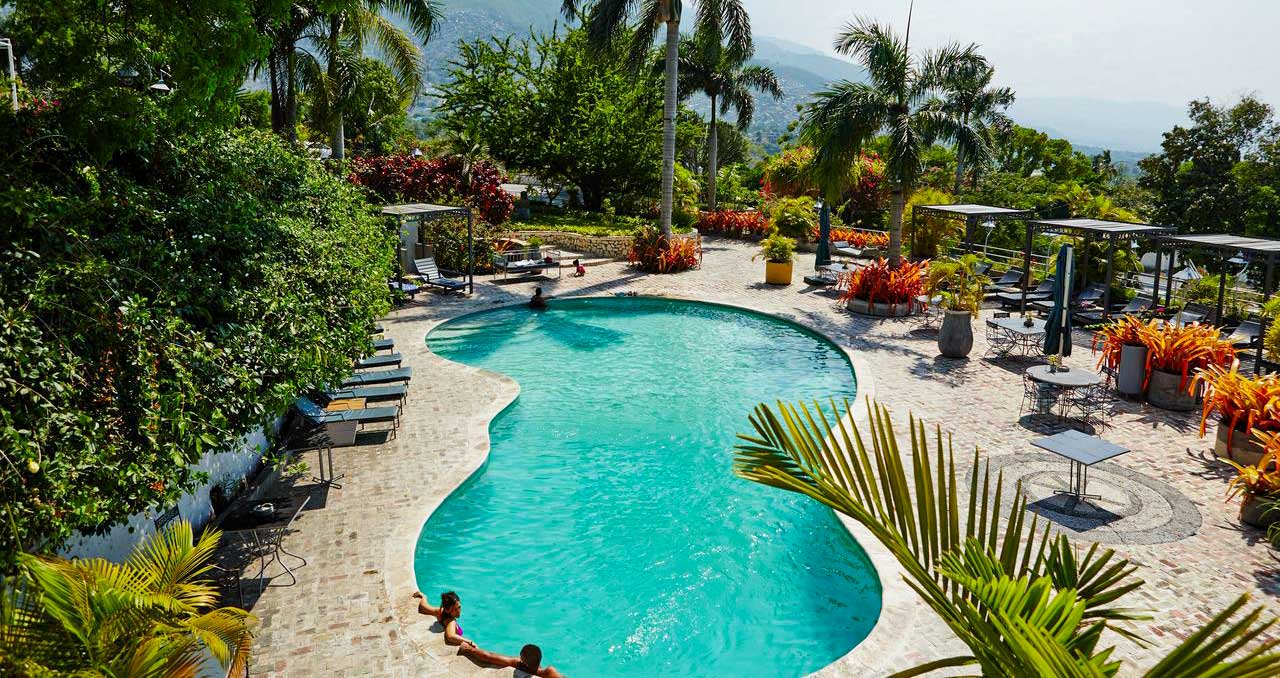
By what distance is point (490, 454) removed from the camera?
38.0 ft

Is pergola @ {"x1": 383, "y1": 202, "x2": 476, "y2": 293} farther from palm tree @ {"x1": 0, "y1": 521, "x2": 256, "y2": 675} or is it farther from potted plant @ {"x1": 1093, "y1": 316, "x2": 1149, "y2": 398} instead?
potted plant @ {"x1": 1093, "y1": 316, "x2": 1149, "y2": 398}

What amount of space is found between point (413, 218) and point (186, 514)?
12259 millimetres

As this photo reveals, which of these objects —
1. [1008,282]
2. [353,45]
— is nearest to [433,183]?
[353,45]

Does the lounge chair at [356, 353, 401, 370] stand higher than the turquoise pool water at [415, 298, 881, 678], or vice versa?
the lounge chair at [356, 353, 401, 370]

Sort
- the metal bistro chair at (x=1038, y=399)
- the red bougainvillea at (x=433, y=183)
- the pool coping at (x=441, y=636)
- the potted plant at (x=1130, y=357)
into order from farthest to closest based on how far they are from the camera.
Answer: the red bougainvillea at (x=433, y=183) < the potted plant at (x=1130, y=357) < the metal bistro chair at (x=1038, y=399) < the pool coping at (x=441, y=636)

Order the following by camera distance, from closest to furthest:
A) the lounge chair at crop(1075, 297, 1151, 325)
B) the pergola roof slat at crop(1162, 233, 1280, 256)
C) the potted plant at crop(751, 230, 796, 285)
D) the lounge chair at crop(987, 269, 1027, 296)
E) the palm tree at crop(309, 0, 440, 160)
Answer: the pergola roof slat at crop(1162, 233, 1280, 256) < the lounge chair at crop(1075, 297, 1151, 325) < the palm tree at crop(309, 0, 440, 160) < the lounge chair at crop(987, 269, 1027, 296) < the potted plant at crop(751, 230, 796, 285)

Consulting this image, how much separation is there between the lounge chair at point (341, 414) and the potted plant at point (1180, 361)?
39.2ft

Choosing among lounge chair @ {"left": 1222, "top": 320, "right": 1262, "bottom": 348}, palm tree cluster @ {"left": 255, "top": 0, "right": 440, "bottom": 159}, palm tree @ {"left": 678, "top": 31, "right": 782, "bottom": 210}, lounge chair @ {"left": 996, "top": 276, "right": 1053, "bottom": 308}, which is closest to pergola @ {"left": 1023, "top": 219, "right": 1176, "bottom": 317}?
lounge chair @ {"left": 996, "top": 276, "right": 1053, "bottom": 308}

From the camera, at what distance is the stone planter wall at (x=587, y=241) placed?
28.4 meters

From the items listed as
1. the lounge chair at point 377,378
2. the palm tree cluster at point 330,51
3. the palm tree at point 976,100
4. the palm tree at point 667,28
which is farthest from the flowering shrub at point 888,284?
the palm tree at point 976,100

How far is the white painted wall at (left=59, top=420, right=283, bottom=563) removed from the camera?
21.0ft

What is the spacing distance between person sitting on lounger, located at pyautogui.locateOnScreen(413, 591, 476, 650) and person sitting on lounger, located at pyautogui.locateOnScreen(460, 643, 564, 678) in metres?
0.08

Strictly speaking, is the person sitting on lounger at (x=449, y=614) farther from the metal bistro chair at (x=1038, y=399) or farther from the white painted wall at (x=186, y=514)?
the metal bistro chair at (x=1038, y=399)

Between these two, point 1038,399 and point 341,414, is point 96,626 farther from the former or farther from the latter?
point 1038,399
